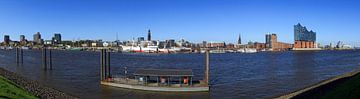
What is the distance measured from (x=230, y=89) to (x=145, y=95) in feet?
39.4

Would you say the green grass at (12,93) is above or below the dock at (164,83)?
above

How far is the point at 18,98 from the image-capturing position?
73.7 ft

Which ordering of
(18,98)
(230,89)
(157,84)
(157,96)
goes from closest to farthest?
(18,98) < (157,96) < (157,84) < (230,89)

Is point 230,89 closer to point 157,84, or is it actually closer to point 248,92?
point 248,92

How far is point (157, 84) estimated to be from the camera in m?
46.9

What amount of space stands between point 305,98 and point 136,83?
72.6 feet

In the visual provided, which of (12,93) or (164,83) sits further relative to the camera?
(164,83)

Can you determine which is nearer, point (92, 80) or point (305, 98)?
point (305, 98)

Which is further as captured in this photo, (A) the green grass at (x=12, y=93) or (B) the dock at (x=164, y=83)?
(B) the dock at (x=164, y=83)

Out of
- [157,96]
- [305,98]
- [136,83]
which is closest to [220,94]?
[157,96]

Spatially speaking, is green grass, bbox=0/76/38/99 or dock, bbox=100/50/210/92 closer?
green grass, bbox=0/76/38/99

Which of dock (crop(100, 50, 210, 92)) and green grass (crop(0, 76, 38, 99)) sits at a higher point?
green grass (crop(0, 76, 38, 99))

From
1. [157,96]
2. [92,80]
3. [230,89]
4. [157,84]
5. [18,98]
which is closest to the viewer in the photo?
[18,98]

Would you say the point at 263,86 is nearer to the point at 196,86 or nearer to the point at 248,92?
the point at 248,92
